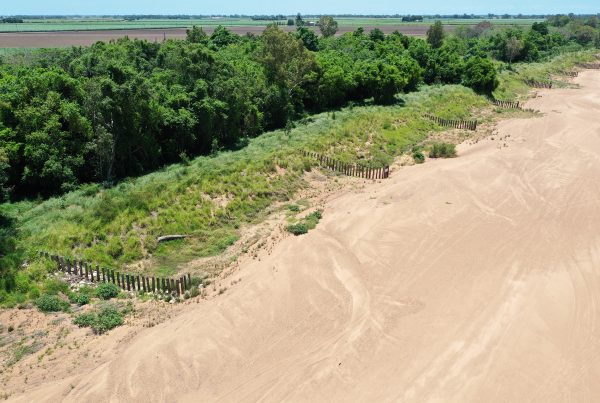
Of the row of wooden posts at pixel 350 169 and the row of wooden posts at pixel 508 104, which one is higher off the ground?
the row of wooden posts at pixel 508 104

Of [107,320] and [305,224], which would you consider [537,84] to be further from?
[107,320]

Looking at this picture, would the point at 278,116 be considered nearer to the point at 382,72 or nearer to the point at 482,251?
the point at 382,72

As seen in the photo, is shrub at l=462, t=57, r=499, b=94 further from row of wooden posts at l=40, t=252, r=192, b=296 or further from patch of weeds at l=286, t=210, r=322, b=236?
row of wooden posts at l=40, t=252, r=192, b=296

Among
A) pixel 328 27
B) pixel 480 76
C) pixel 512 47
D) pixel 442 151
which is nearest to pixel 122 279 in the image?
pixel 442 151

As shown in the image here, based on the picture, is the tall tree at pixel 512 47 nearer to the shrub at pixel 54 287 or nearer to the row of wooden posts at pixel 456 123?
the row of wooden posts at pixel 456 123

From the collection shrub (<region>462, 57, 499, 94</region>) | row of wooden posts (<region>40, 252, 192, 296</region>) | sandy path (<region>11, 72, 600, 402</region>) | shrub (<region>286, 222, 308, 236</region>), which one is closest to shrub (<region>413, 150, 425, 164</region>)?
sandy path (<region>11, 72, 600, 402</region>)

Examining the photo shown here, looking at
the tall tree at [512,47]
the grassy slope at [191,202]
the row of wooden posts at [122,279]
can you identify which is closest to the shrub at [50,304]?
the grassy slope at [191,202]

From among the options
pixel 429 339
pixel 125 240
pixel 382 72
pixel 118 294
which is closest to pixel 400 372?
pixel 429 339
